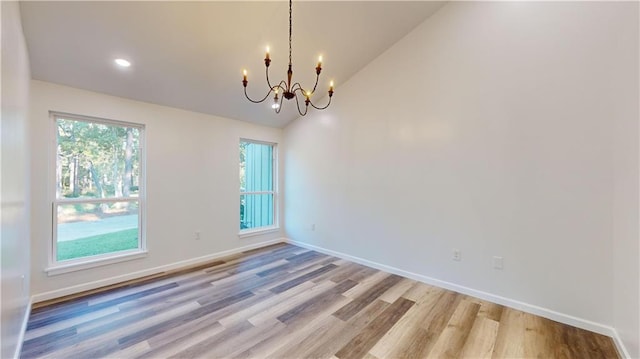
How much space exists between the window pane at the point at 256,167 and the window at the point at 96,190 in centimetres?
157

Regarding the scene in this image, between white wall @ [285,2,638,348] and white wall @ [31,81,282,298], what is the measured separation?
6.48 ft

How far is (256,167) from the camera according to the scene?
4883mm

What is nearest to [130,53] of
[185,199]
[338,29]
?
[185,199]

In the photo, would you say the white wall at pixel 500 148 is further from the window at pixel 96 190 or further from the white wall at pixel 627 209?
the window at pixel 96 190

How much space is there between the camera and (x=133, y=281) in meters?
3.12

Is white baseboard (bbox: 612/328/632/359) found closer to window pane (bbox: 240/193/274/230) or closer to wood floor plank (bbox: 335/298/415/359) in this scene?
wood floor plank (bbox: 335/298/415/359)

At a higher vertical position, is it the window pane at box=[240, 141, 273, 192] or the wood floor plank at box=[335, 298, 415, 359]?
the window pane at box=[240, 141, 273, 192]

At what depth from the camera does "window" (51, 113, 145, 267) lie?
9.28 ft

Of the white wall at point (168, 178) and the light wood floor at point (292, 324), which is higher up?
the white wall at point (168, 178)

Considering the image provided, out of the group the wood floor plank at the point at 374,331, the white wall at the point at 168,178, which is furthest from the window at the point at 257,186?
the wood floor plank at the point at 374,331

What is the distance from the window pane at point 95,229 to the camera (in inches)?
112

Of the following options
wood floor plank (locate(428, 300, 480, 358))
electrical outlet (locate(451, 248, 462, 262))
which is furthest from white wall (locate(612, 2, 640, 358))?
electrical outlet (locate(451, 248, 462, 262))

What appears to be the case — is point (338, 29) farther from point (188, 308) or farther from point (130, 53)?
point (188, 308)

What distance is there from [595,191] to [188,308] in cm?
385
